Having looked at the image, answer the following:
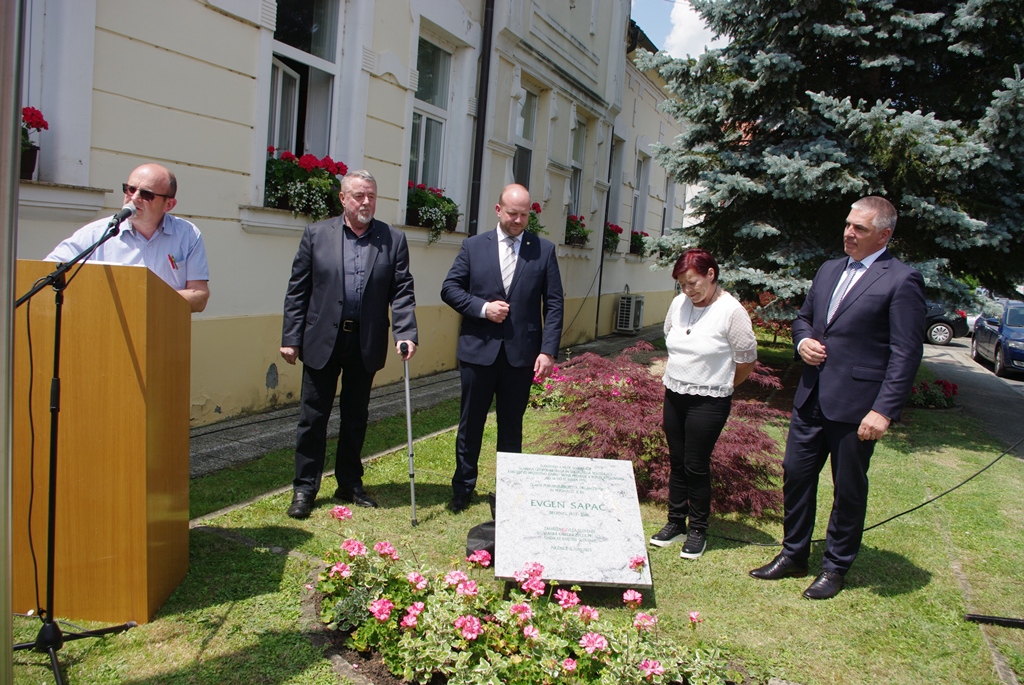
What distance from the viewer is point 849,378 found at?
3891 mm

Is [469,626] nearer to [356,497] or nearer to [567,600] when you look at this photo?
[567,600]

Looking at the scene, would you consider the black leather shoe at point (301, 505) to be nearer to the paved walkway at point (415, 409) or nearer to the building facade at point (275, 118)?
the paved walkway at point (415, 409)

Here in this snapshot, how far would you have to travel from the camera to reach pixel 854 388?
387 cm

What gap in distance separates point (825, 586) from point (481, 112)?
25.5ft

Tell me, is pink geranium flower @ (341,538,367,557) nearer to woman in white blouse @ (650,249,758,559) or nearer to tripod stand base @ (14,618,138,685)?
tripod stand base @ (14,618,138,685)

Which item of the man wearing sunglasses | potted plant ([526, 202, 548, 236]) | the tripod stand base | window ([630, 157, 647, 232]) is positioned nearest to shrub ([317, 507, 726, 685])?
the tripod stand base

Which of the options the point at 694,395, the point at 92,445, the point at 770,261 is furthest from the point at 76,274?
the point at 770,261

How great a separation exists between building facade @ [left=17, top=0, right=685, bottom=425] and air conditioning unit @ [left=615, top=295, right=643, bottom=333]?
3.79 m

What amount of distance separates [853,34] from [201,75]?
673cm

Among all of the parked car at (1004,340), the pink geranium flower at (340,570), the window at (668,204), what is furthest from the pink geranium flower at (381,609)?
the window at (668,204)

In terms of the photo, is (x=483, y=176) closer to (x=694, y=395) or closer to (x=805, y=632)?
(x=694, y=395)

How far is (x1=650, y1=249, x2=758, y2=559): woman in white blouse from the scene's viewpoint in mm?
4219

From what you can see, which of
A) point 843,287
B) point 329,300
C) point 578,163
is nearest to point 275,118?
point 329,300

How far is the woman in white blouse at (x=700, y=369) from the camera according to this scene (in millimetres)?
4219
